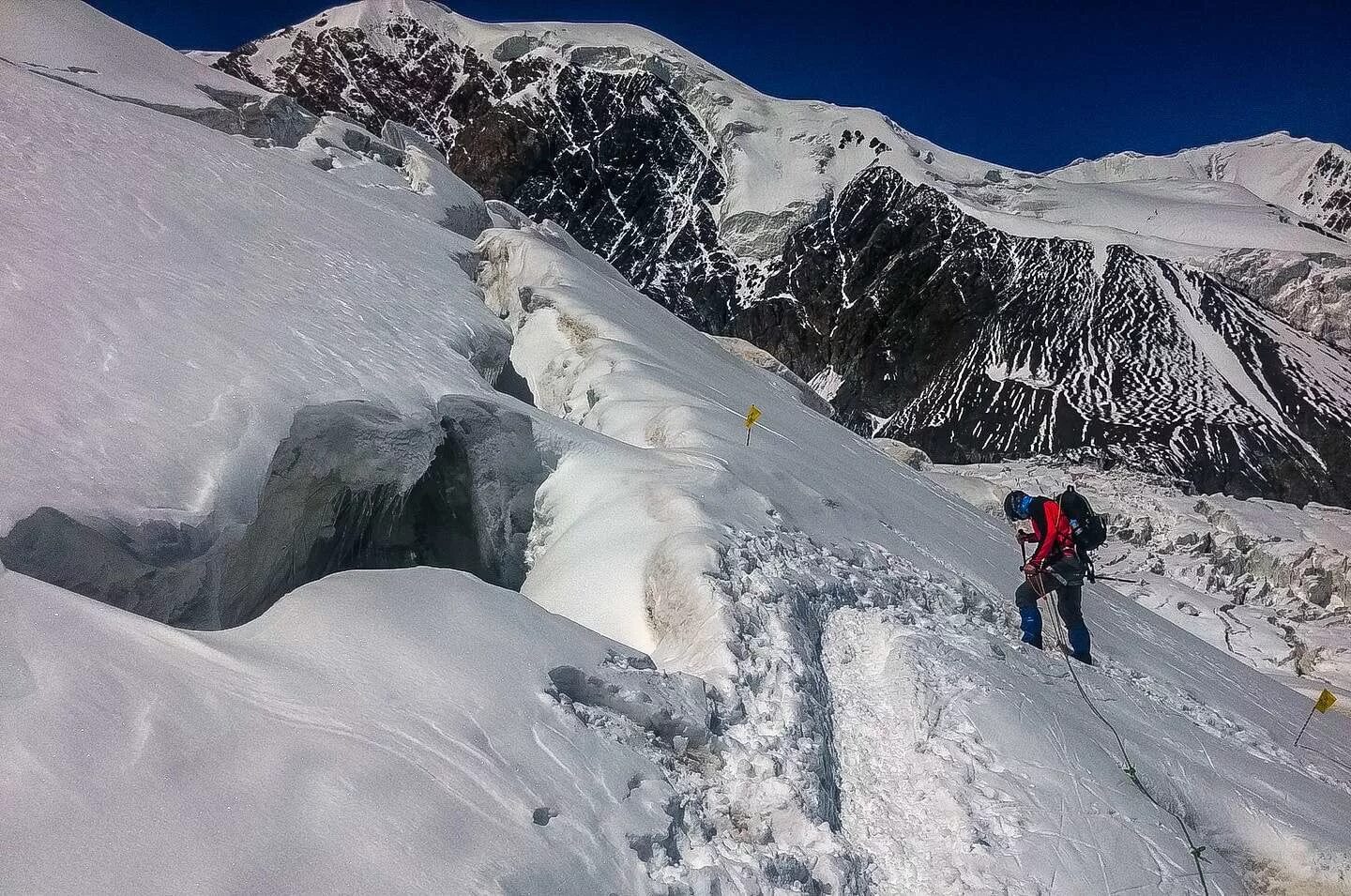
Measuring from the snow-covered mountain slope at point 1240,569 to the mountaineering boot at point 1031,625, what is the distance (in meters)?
11.1

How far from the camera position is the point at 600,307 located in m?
15.9

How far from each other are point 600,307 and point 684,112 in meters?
96.6

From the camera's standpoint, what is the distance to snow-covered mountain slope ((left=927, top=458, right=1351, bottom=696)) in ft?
66.1

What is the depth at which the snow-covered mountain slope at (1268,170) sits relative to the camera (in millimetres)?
136250

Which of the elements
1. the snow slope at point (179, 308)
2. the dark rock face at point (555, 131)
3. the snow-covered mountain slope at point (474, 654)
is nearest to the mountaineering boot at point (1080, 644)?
the snow-covered mountain slope at point (474, 654)

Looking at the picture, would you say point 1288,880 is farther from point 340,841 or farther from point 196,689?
point 196,689

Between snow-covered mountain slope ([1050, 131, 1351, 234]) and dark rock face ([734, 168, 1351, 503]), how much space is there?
73682 millimetres

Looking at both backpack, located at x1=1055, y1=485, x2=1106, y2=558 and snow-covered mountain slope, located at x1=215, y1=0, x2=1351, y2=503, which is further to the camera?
snow-covered mountain slope, located at x1=215, y1=0, x2=1351, y2=503

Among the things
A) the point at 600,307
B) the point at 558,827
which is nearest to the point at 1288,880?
the point at 558,827

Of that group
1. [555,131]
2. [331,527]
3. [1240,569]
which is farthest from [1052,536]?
[555,131]

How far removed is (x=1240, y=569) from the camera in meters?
27.0

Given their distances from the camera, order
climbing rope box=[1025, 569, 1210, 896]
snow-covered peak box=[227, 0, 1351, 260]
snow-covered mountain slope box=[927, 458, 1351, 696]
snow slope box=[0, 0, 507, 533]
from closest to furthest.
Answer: snow slope box=[0, 0, 507, 533] < climbing rope box=[1025, 569, 1210, 896] < snow-covered mountain slope box=[927, 458, 1351, 696] < snow-covered peak box=[227, 0, 1351, 260]

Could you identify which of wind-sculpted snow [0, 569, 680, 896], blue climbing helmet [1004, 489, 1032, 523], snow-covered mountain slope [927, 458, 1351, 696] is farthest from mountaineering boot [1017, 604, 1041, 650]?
snow-covered mountain slope [927, 458, 1351, 696]

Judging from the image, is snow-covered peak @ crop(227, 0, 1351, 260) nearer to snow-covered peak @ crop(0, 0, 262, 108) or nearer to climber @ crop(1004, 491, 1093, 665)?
snow-covered peak @ crop(0, 0, 262, 108)
